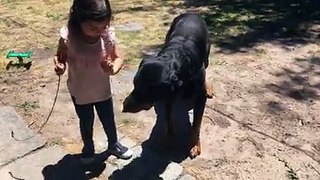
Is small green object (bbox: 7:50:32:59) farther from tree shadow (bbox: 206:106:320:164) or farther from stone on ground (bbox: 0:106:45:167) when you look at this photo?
tree shadow (bbox: 206:106:320:164)

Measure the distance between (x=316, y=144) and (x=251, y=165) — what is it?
0.55 metres

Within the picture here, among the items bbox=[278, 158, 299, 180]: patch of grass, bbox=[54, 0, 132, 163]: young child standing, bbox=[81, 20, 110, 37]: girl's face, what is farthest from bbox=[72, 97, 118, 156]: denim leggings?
bbox=[278, 158, 299, 180]: patch of grass

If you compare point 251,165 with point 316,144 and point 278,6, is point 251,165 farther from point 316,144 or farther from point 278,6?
point 278,6

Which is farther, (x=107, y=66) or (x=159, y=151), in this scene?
(x=159, y=151)

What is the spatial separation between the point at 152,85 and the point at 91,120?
637mm

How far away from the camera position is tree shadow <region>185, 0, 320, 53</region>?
5.30 metres

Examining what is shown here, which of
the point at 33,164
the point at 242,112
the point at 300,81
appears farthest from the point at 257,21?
the point at 33,164

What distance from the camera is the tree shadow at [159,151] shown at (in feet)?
10.6

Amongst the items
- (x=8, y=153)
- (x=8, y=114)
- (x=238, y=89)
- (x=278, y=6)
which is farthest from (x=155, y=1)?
(x=8, y=153)

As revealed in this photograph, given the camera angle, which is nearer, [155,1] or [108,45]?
[108,45]

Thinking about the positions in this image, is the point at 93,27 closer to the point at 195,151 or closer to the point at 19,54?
the point at 195,151

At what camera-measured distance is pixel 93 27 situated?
2.71 metres

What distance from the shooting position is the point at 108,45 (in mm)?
2934

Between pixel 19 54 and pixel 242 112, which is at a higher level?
pixel 19 54
